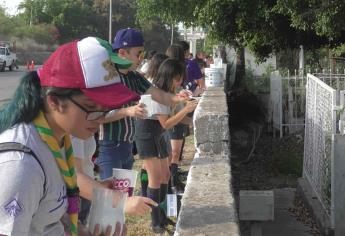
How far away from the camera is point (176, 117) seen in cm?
511

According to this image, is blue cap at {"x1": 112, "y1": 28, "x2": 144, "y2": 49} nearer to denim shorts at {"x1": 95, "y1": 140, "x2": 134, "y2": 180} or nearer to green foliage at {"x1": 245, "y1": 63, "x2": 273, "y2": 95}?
denim shorts at {"x1": 95, "y1": 140, "x2": 134, "y2": 180}

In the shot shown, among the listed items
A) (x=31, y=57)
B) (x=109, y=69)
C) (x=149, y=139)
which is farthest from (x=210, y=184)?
(x=31, y=57)

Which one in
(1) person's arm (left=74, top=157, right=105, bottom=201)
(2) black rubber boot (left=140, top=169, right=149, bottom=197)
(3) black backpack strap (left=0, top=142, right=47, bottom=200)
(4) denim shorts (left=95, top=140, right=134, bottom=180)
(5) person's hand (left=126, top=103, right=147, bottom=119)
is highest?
(3) black backpack strap (left=0, top=142, right=47, bottom=200)

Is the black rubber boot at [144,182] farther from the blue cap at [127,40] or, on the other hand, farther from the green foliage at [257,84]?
the green foliage at [257,84]

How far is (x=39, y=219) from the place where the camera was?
1.83 m

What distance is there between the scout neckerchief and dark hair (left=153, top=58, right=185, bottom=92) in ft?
10.9

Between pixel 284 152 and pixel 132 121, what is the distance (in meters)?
5.87

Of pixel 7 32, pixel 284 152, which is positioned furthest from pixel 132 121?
pixel 7 32

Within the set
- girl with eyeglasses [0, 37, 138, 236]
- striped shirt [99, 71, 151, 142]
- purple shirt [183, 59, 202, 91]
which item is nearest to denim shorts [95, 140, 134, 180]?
striped shirt [99, 71, 151, 142]

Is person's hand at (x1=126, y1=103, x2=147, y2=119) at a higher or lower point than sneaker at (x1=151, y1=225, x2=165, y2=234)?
higher

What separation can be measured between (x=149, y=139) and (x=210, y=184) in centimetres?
172

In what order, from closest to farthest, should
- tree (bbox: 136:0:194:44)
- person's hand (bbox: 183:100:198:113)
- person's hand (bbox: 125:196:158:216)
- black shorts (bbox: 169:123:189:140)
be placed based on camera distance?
person's hand (bbox: 125:196:158:216), person's hand (bbox: 183:100:198:113), black shorts (bbox: 169:123:189:140), tree (bbox: 136:0:194:44)

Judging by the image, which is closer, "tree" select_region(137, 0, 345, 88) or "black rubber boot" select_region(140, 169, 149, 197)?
"black rubber boot" select_region(140, 169, 149, 197)

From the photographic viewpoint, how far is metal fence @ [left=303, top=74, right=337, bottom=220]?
19.3 ft
